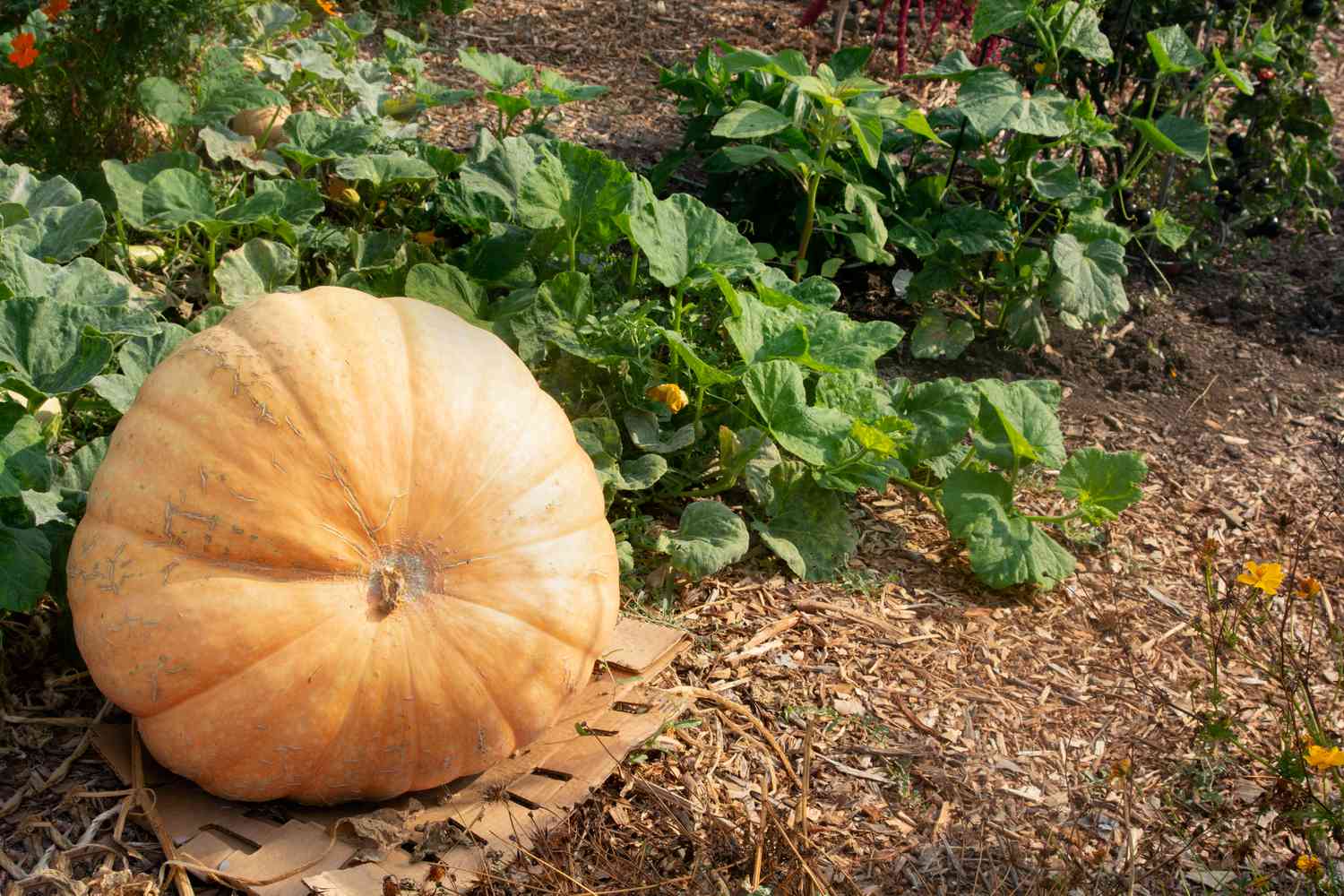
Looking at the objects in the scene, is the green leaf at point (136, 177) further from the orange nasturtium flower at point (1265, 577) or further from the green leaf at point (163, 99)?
the orange nasturtium flower at point (1265, 577)

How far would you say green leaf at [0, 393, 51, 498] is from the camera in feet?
6.50

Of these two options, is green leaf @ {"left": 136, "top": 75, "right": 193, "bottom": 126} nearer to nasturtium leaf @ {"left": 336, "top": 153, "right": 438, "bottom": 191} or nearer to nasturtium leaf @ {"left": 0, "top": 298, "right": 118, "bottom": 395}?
nasturtium leaf @ {"left": 336, "top": 153, "right": 438, "bottom": 191}

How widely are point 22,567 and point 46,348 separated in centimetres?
42

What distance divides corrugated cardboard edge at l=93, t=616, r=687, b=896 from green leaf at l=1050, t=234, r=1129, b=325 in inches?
80.3

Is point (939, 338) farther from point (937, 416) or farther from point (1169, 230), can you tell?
point (1169, 230)

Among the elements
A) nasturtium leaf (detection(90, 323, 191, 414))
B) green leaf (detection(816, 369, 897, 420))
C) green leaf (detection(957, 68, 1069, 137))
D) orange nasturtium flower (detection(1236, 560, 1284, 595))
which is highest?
green leaf (detection(957, 68, 1069, 137))

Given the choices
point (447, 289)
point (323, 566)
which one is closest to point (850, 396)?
point (447, 289)

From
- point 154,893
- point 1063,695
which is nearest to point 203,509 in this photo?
point 154,893

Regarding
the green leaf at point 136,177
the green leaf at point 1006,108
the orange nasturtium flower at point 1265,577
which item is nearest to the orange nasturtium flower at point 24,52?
the green leaf at point 136,177

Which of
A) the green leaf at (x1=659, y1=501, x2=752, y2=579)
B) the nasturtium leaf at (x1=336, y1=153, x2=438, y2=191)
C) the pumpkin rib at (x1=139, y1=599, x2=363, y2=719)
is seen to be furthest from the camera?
the nasturtium leaf at (x1=336, y1=153, x2=438, y2=191)

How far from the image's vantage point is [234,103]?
11.1 feet

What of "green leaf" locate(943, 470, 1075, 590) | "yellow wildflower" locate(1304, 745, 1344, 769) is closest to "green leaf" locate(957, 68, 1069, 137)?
"green leaf" locate(943, 470, 1075, 590)

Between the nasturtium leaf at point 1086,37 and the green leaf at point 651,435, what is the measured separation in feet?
6.00

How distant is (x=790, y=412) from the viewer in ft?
9.13
